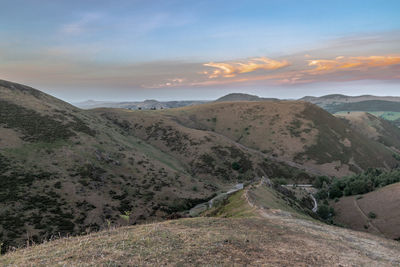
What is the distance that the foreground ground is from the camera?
12492 millimetres

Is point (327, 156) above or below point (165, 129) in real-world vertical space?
below

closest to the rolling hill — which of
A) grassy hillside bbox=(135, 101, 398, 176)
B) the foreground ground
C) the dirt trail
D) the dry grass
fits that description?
grassy hillside bbox=(135, 101, 398, 176)

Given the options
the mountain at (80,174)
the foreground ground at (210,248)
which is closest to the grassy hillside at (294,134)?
the mountain at (80,174)

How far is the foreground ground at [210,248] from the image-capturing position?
1249cm

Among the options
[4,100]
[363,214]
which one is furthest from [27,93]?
[363,214]

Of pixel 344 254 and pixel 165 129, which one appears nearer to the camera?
pixel 344 254

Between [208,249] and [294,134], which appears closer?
[208,249]

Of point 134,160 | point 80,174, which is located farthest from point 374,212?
point 80,174

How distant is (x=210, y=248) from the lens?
1500 cm

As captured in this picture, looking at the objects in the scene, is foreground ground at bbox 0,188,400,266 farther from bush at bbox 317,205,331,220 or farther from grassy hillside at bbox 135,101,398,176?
grassy hillside at bbox 135,101,398,176

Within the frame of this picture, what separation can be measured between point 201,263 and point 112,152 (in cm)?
7197

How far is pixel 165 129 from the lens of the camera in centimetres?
13288

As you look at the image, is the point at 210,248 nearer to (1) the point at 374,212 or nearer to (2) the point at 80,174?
(2) the point at 80,174

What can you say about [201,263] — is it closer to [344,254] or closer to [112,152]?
[344,254]
